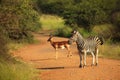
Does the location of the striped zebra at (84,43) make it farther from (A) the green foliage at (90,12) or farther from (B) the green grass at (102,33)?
(A) the green foliage at (90,12)

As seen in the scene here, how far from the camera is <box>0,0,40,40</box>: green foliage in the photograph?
21773 millimetres

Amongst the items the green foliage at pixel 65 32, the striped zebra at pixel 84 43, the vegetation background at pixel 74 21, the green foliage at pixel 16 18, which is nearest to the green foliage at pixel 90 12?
the vegetation background at pixel 74 21

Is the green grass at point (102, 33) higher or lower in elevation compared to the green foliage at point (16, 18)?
lower

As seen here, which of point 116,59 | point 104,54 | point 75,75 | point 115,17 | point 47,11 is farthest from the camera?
point 47,11

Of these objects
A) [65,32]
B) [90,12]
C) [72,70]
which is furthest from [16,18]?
[65,32]

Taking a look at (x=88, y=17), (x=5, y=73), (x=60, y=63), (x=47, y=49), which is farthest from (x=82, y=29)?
(x=5, y=73)

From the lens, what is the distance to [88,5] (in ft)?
133

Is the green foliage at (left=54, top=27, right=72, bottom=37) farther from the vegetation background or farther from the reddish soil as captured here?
the reddish soil

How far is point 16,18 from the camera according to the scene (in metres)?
23.2

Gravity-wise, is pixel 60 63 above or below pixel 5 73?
below

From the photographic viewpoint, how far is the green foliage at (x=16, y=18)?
857 inches

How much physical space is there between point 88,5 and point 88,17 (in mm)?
1329

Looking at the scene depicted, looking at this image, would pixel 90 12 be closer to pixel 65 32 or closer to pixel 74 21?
pixel 74 21

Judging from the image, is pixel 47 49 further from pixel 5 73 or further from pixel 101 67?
pixel 5 73
